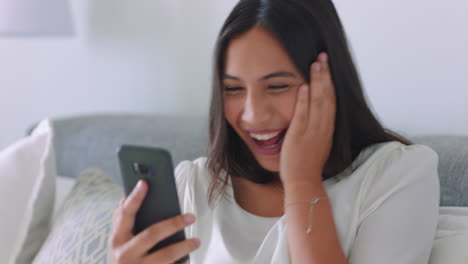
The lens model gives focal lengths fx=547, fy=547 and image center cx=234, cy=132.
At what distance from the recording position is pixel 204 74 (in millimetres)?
1681

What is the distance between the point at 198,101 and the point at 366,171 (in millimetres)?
909

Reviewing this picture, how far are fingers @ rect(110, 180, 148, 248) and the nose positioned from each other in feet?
0.74

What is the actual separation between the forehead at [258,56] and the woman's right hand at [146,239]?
26cm

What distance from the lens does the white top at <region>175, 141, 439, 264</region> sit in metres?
0.81

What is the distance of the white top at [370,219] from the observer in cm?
81

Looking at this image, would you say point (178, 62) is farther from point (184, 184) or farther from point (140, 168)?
point (140, 168)

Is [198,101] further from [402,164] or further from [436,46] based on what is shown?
[402,164]

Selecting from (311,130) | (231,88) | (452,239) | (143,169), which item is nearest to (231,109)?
(231,88)

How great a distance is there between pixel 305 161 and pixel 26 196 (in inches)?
29.6

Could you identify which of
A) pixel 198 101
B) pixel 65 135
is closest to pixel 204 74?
pixel 198 101

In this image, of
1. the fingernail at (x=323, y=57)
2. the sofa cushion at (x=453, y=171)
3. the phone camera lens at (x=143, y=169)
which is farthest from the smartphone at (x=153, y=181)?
the sofa cushion at (x=453, y=171)

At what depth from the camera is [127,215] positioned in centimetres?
76

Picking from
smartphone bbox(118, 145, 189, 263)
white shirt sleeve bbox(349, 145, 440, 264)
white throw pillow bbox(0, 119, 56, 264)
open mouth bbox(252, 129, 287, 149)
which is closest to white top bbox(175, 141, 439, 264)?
white shirt sleeve bbox(349, 145, 440, 264)

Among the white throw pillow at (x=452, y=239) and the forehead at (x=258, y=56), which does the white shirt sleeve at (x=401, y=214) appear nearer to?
the white throw pillow at (x=452, y=239)
